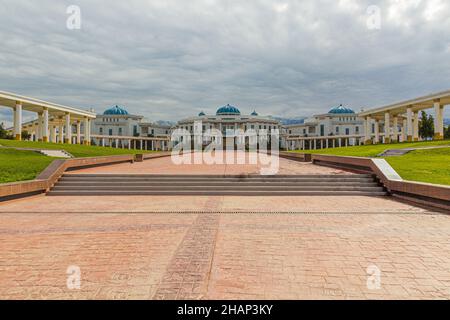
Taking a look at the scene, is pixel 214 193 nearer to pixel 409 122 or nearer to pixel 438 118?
pixel 438 118

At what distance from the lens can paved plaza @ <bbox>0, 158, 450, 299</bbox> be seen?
3.54m

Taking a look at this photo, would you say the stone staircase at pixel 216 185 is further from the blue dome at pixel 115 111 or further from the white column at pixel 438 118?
the blue dome at pixel 115 111

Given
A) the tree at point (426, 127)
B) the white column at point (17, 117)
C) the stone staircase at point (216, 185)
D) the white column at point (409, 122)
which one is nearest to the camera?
the stone staircase at point (216, 185)

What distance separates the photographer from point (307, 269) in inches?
163

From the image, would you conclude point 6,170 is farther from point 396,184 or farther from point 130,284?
point 396,184

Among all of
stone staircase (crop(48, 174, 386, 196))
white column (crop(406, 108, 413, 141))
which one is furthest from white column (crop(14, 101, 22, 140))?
white column (crop(406, 108, 413, 141))

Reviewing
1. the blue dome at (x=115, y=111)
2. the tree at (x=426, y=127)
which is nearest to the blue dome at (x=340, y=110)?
the tree at (x=426, y=127)

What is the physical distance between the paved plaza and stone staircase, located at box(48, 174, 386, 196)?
2.68m

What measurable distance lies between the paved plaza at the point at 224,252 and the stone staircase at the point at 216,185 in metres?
2.68

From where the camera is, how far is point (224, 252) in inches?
189

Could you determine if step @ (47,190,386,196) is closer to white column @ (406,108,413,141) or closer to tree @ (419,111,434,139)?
white column @ (406,108,413,141)

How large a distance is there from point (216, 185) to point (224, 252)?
23.0 ft

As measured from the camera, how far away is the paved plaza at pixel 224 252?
3.54m

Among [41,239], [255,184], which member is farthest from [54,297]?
[255,184]
